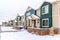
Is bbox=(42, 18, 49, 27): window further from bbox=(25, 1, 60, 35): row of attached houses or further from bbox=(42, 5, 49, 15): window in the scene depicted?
bbox=(42, 5, 49, 15): window

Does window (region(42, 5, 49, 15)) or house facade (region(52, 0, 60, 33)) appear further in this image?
window (region(42, 5, 49, 15))

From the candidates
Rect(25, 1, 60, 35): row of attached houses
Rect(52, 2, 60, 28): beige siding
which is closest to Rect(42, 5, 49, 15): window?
Rect(25, 1, 60, 35): row of attached houses

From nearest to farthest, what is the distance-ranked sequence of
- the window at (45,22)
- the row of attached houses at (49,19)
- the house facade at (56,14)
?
the row of attached houses at (49,19) < the house facade at (56,14) < the window at (45,22)

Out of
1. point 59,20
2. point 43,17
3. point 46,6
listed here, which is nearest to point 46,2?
point 46,6

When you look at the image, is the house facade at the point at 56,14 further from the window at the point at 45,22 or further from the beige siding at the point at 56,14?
the window at the point at 45,22

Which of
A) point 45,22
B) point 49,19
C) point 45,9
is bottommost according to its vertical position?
point 45,22

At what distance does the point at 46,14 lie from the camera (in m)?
13.5

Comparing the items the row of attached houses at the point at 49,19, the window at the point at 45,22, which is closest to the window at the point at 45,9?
the row of attached houses at the point at 49,19

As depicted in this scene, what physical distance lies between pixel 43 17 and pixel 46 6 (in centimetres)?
128

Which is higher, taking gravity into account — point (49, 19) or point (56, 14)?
point (56, 14)

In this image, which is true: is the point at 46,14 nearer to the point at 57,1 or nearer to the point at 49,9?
the point at 49,9

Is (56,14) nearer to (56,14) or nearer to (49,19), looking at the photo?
(56,14)

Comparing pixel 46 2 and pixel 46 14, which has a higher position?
pixel 46 2

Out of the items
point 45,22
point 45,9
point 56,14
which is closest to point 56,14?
point 56,14
